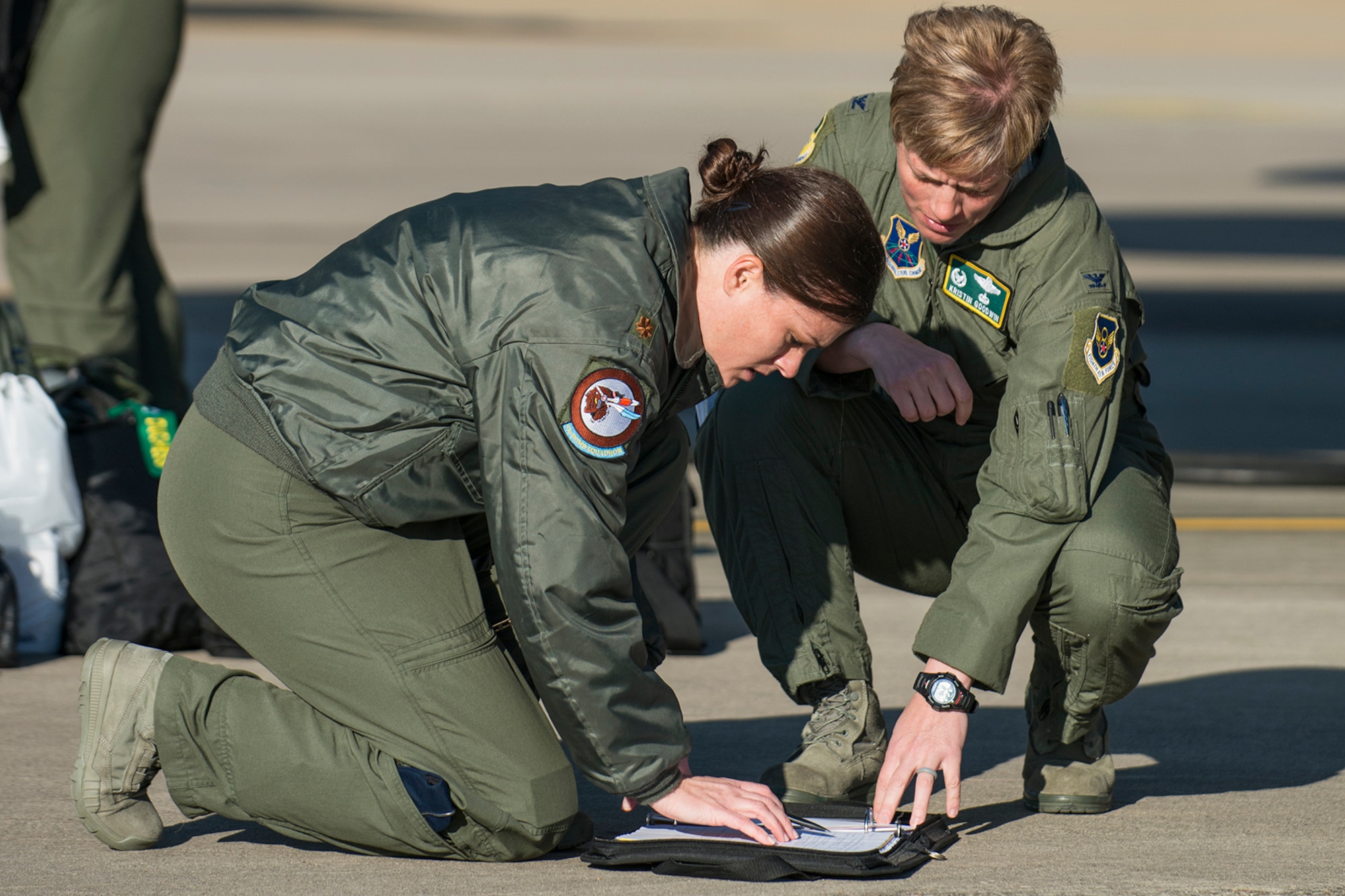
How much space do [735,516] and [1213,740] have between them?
1094mm

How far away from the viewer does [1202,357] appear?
8.50 metres

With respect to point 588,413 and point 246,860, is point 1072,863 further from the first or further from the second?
point 246,860

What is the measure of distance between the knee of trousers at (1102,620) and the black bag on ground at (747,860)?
46 centimetres

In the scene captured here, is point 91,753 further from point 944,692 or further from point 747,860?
point 944,692

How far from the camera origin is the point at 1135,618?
9.40ft

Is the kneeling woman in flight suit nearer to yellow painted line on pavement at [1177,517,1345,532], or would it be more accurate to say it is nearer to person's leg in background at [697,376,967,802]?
person's leg in background at [697,376,967,802]

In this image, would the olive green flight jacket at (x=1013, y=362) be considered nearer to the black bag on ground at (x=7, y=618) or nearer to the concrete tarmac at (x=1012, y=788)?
the concrete tarmac at (x=1012, y=788)

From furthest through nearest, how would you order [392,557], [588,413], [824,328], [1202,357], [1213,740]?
[1202,357]
[1213,740]
[392,557]
[824,328]
[588,413]

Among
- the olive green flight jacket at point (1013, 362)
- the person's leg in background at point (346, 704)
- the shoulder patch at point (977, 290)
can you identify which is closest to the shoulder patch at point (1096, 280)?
the olive green flight jacket at point (1013, 362)

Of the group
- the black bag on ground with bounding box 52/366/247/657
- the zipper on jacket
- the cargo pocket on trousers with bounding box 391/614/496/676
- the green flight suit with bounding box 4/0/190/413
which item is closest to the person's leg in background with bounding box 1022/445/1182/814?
the zipper on jacket

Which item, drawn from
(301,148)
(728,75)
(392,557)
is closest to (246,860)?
(392,557)

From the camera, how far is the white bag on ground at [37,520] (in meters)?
3.91

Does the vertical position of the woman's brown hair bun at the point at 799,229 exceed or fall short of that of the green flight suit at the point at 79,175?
it exceeds it

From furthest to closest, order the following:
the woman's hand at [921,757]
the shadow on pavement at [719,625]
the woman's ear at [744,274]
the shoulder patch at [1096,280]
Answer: the shadow on pavement at [719,625] → the shoulder patch at [1096,280] → the woman's hand at [921,757] → the woman's ear at [744,274]
